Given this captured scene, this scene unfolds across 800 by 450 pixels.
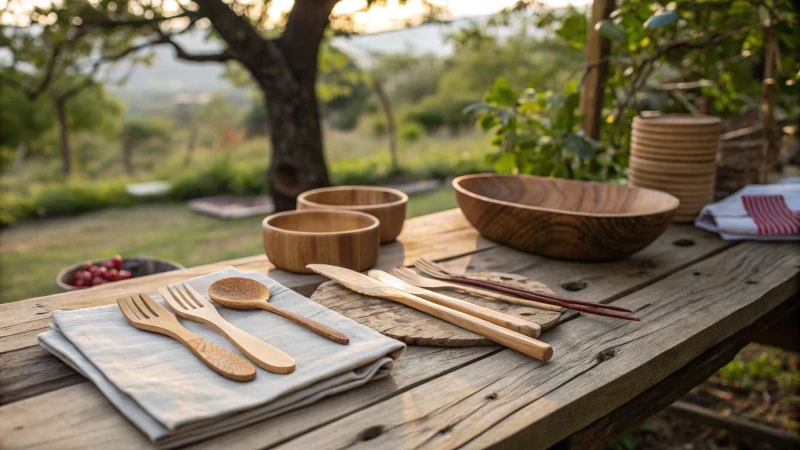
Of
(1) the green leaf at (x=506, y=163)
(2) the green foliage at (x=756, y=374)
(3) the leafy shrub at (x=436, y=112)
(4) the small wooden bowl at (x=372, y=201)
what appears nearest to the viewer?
(4) the small wooden bowl at (x=372, y=201)

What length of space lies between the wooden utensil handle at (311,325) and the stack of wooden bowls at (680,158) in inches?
45.8

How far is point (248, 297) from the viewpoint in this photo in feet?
3.22

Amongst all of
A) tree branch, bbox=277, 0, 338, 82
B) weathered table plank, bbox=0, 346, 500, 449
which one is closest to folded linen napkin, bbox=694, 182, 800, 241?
weathered table plank, bbox=0, 346, 500, 449

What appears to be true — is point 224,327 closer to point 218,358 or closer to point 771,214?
point 218,358

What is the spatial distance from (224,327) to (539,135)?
4.38 ft

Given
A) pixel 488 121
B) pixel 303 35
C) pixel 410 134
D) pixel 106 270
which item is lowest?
pixel 410 134

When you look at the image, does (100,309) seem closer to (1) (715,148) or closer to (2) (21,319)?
(2) (21,319)

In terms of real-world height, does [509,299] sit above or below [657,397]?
above

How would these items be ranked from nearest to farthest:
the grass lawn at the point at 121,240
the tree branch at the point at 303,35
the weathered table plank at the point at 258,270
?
the weathered table plank at the point at 258,270 → the tree branch at the point at 303,35 → the grass lawn at the point at 121,240

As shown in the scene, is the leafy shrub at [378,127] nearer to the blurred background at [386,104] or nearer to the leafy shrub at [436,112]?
the leafy shrub at [436,112]

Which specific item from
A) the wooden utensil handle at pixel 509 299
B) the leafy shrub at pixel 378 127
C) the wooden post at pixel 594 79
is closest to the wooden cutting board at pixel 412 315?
the wooden utensil handle at pixel 509 299

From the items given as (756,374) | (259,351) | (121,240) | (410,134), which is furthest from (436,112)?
(259,351)

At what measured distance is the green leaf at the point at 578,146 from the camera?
1714 mm

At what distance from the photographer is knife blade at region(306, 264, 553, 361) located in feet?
2.82
